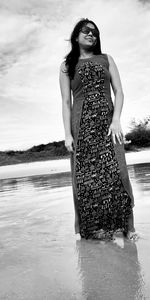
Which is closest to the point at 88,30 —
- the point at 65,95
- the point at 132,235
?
the point at 65,95

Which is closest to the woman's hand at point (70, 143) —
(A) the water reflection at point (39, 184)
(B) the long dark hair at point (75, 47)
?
(B) the long dark hair at point (75, 47)

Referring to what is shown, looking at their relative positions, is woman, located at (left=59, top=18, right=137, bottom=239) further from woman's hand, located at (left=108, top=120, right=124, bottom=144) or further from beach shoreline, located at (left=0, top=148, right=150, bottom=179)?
beach shoreline, located at (left=0, top=148, right=150, bottom=179)

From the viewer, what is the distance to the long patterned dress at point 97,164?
2.85m

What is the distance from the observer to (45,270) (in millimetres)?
2230

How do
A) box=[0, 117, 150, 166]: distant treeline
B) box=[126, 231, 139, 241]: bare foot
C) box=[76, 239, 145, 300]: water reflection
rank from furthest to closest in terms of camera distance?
box=[0, 117, 150, 166]: distant treeline
box=[126, 231, 139, 241]: bare foot
box=[76, 239, 145, 300]: water reflection

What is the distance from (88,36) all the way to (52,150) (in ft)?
67.2

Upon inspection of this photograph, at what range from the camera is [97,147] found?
2.88m

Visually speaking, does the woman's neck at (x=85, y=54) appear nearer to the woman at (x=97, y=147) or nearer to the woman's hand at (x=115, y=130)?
the woman at (x=97, y=147)

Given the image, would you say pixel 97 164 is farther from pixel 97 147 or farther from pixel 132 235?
pixel 132 235

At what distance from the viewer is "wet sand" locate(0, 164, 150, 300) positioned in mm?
1865

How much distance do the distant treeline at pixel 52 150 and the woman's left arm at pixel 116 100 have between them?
18512 millimetres

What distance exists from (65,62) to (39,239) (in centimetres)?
140

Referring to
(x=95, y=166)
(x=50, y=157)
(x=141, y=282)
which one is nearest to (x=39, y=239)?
(x=95, y=166)

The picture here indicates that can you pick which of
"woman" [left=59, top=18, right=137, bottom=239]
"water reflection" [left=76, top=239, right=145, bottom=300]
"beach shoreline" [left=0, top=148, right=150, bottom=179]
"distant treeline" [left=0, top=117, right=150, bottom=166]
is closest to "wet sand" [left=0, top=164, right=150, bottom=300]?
"water reflection" [left=76, top=239, right=145, bottom=300]
